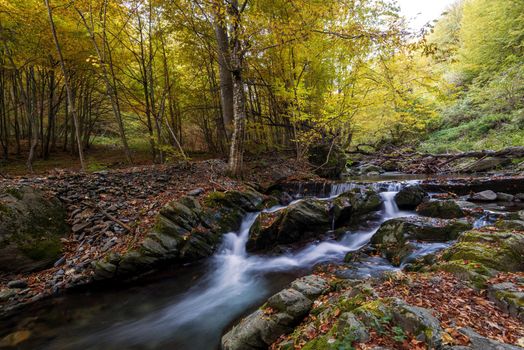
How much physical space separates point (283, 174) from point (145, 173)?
564cm

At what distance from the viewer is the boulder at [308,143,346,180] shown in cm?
1292

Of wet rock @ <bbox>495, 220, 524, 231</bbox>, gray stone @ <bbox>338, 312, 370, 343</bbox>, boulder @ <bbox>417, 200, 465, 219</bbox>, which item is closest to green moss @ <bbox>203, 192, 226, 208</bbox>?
gray stone @ <bbox>338, 312, 370, 343</bbox>

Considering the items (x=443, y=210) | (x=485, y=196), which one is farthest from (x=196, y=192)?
(x=485, y=196)

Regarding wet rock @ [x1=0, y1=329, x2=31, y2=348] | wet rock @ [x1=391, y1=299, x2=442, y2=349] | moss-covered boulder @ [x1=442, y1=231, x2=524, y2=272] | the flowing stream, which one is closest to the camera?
wet rock @ [x1=391, y1=299, x2=442, y2=349]

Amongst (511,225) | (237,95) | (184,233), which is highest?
(237,95)

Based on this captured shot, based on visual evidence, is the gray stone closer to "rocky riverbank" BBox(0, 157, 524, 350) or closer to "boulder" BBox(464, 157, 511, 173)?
"rocky riverbank" BBox(0, 157, 524, 350)

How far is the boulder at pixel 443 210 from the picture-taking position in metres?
6.11

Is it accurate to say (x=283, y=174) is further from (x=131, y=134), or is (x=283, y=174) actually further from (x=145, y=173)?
(x=131, y=134)

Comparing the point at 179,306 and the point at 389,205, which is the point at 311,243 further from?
the point at 179,306

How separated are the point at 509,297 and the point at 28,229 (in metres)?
7.75

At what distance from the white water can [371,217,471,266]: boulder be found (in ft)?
2.84

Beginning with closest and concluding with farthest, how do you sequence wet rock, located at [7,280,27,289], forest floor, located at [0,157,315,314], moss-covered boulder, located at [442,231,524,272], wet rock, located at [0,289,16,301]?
1. moss-covered boulder, located at [442,231,524,272]
2. wet rock, located at [0,289,16,301]
3. wet rock, located at [7,280,27,289]
4. forest floor, located at [0,157,315,314]

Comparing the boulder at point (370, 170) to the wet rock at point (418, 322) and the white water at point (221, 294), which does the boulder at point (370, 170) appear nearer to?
the white water at point (221, 294)

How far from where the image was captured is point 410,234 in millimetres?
5410
